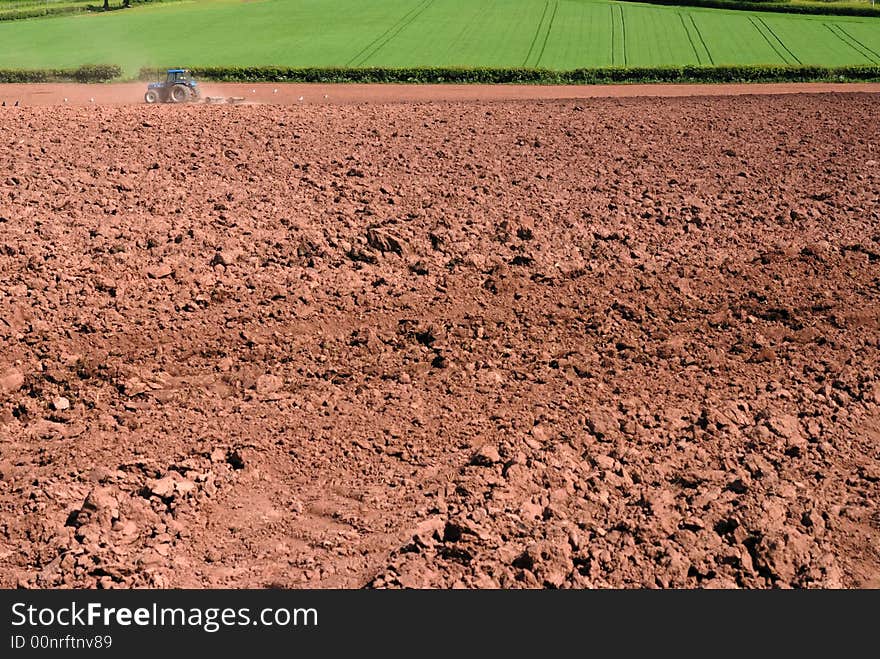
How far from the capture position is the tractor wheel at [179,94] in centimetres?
2822

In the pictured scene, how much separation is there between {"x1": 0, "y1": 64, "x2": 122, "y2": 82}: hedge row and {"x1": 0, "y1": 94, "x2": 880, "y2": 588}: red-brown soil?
23.2 m

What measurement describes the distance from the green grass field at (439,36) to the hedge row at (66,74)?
1.57 m

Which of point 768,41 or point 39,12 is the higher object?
point 39,12

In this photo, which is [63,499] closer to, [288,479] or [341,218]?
[288,479]

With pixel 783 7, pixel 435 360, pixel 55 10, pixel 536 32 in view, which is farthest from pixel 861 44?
pixel 55 10

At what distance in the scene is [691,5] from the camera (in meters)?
56.9

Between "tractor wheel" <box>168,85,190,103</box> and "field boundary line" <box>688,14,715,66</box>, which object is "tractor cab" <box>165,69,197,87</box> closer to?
"tractor wheel" <box>168,85,190,103</box>

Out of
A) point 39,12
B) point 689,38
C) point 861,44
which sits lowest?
point 861,44

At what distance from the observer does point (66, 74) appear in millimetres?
39469

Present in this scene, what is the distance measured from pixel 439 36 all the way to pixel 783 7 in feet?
76.3

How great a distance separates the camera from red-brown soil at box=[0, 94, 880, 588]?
7203mm

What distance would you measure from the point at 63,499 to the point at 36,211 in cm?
742

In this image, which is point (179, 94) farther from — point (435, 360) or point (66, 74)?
point (435, 360)

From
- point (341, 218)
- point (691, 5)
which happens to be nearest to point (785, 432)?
point (341, 218)
